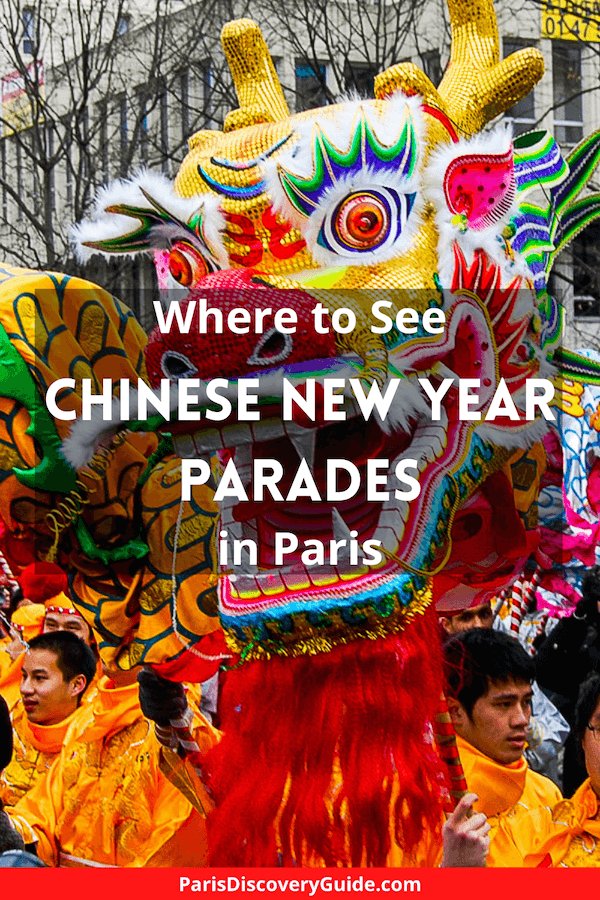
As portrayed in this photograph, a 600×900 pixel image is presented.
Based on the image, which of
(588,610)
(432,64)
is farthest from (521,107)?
(588,610)

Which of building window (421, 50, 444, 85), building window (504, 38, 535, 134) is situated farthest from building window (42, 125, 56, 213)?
building window (504, 38, 535, 134)

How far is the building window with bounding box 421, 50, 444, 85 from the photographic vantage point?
30.4 ft

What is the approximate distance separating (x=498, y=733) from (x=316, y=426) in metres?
1.03

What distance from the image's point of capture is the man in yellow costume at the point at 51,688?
444cm

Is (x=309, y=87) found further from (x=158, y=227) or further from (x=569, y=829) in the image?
(x=158, y=227)

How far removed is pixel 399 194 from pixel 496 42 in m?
0.42

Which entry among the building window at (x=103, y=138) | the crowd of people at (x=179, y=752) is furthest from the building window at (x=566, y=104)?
the crowd of people at (x=179, y=752)

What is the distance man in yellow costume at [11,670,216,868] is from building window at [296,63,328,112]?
5.48m

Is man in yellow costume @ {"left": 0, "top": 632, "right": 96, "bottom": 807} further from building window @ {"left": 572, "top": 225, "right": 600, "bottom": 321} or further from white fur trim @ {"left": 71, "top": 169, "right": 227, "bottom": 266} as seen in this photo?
building window @ {"left": 572, "top": 225, "right": 600, "bottom": 321}

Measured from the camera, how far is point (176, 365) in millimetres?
2322

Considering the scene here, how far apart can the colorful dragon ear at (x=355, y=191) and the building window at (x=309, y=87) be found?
20.7ft

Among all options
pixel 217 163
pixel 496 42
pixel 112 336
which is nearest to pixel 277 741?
pixel 112 336

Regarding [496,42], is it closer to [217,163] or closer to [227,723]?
[217,163]

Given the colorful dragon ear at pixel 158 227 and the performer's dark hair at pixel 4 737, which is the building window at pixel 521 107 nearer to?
the performer's dark hair at pixel 4 737
